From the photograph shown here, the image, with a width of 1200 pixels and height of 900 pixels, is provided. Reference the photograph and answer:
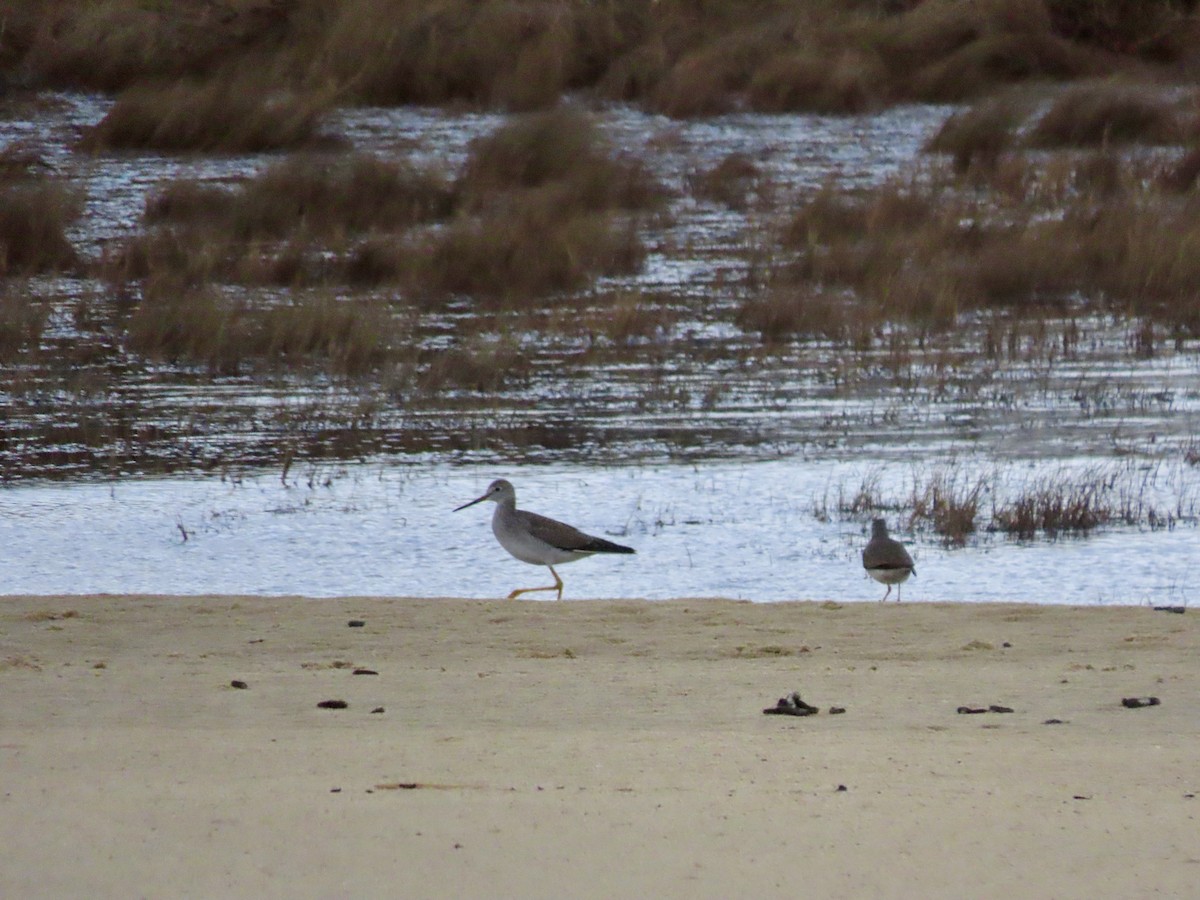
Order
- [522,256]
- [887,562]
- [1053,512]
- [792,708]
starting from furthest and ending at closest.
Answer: [522,256], [1053,512], [887,562], [792,708]

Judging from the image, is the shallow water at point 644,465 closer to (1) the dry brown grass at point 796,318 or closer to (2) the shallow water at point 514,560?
(2) the shallow water at point 514,560

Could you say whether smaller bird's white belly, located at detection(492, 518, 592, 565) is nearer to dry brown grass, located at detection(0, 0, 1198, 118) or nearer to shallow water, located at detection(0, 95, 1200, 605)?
shallow water, located at detection(0, 95, 1200, 605)

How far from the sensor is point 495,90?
24.4m

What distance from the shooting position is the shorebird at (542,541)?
8.30 meters

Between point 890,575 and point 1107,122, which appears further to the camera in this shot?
point 1107,122

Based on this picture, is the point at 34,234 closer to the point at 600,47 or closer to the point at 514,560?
the point at 600,47

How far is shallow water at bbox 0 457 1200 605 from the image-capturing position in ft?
27.6

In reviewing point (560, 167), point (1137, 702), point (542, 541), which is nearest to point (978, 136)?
point (560, 167)

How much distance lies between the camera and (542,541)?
8305 mm

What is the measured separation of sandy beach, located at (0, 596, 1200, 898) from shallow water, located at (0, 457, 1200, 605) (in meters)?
1.20

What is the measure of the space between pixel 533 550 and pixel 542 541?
5 centimetres

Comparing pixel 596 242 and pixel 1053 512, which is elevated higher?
pixel 1053 512

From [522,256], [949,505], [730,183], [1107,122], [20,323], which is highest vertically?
[1107,122]

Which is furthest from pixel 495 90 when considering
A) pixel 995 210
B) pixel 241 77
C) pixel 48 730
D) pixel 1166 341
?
pixel 48 730
